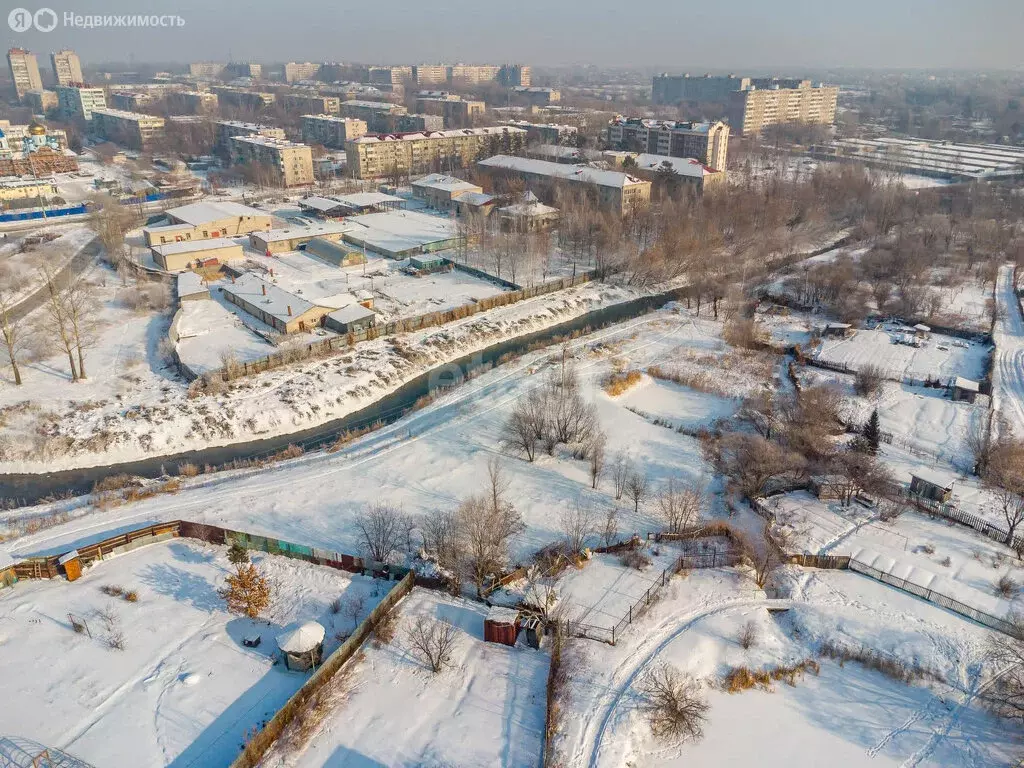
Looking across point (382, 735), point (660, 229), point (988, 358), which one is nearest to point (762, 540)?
point (382, 735)

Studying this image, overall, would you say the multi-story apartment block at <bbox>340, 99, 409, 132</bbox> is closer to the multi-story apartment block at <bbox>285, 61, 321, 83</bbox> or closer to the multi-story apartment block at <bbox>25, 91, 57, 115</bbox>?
the multi-story apartment block at <bbox>25, 91, 57, 115</bbox>

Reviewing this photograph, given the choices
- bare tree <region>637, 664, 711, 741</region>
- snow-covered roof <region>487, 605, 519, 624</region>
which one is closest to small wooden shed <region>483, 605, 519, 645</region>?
snow-covered roof <region>487, 605, 519, 624</region>

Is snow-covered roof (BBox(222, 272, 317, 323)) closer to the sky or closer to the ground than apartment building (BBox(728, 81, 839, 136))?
closer to the ground

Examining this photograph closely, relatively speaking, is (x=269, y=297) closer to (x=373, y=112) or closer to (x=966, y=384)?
(x=966, y=384)

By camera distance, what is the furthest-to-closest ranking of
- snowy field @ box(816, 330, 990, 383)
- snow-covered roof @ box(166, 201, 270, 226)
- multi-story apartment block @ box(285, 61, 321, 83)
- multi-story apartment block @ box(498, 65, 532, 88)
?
1. multi-story apartment block @ box(285, 61, 321, 83)
2. multi-story apartment block @ box(498, 65, 532, 88)
3. snow-covered roof @ box(166, 201, 270, 226)
4. snowy field @ box(816, 330, 990, 383)

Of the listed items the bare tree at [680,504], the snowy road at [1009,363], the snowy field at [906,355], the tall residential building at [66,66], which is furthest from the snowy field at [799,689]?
the tall residential building at [66,66]

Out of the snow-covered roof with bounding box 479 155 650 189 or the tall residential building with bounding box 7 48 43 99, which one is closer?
the snow-covered roof with bounding box 479 155 650 189

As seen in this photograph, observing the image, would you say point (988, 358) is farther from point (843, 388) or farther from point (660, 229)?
point (660, 229)

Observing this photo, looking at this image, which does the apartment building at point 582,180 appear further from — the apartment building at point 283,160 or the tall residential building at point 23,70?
the tall residential building at point 23,70
